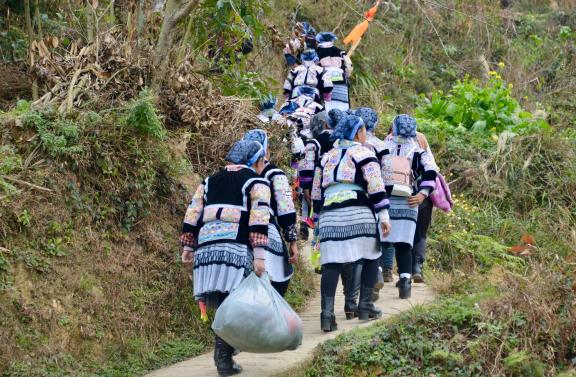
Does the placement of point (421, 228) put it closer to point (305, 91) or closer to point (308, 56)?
point (305, 91)

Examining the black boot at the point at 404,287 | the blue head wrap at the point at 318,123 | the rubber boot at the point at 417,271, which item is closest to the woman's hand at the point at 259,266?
the black boot at the point at 404,287

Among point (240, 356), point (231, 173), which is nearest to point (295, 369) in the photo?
point (240, 356)

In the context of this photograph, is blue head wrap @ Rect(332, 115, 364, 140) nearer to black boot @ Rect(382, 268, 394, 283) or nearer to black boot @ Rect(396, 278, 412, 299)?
black boot @ Rect(396, 278, 412, 299)

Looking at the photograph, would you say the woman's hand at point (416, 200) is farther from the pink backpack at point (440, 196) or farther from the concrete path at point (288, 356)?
the concrete path at point (288, 356)

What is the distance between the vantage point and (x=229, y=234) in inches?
313

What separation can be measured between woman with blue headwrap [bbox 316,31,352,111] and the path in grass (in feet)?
13.4

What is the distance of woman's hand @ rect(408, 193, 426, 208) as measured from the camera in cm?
991

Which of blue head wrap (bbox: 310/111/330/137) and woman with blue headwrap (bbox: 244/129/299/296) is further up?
blue head wrap (bbox: 310/111/330/137)

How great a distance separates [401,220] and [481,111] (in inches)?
281

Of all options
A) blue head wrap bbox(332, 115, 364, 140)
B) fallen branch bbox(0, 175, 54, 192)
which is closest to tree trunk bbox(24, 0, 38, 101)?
fallen branch bbox(0, 175, 54, 192)

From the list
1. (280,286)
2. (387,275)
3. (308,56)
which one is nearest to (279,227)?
(280,286)

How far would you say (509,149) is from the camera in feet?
50.2

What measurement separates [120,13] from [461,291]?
5.53 meters

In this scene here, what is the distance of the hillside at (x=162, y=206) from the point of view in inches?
310
